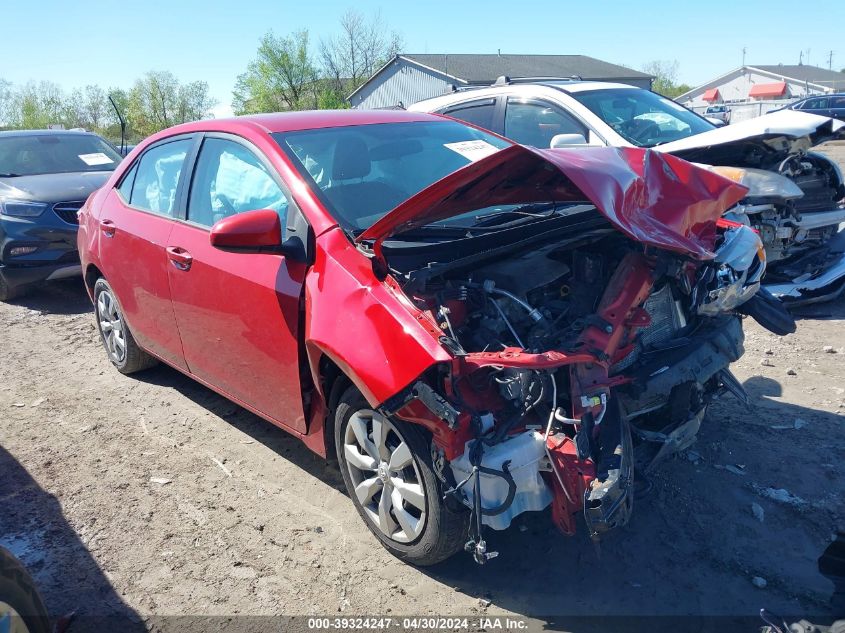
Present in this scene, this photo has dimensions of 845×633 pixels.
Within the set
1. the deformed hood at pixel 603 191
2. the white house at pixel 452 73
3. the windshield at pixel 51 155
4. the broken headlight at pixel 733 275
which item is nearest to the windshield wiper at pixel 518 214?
the deformed hood at pixel 603 191

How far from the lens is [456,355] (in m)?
2.54

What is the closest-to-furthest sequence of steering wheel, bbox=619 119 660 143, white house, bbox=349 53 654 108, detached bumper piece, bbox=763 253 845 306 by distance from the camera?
detached bumper piece, bbox=763 253 845 306 → steering wheel, bbox=619 119 660 143 → white house, bbox=349 53 654 108

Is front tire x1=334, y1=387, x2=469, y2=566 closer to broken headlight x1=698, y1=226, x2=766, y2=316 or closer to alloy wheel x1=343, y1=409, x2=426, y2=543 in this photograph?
A: alloy wheel x1=343, y1=409, x2=426, y2=543

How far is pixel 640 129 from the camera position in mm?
6570

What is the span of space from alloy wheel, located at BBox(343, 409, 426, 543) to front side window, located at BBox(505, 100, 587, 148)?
172 inches

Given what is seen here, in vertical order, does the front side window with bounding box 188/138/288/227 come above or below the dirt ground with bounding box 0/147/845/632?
above

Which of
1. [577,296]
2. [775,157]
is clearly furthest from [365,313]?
[775,157]

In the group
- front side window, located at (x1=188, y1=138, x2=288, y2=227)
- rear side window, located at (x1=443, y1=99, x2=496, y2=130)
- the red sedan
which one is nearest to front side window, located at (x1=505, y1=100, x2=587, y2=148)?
rear side window, located at (x1=443, y1=99, x2=496, y2=130)

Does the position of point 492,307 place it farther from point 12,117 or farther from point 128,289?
point 12,117

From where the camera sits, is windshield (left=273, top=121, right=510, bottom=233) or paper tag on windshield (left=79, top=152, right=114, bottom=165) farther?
paper tag on windshield (left=79, top=152, right=114, bottom=165)

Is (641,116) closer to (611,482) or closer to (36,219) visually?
(611,482)

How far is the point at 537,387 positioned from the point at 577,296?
65 centimetres

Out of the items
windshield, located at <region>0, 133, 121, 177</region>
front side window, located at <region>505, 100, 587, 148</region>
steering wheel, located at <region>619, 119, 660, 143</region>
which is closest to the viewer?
steering wheel, located at <region>619, 119, 660, 143</region>

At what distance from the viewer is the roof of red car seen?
3.80 meters
